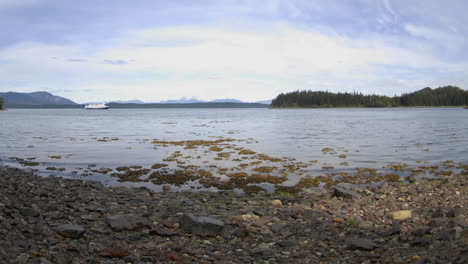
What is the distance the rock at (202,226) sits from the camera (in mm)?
11508

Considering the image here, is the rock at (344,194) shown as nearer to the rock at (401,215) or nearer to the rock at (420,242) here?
the rock at (401,215)

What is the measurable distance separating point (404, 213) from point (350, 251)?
410cm

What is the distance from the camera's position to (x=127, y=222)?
11.9 m

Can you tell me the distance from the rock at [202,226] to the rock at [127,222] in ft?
4.26

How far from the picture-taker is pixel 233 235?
38.0ft

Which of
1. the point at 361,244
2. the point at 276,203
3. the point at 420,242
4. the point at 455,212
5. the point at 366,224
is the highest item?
the point at 455,212

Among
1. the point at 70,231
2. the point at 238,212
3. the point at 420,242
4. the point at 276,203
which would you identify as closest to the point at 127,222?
the point at 70,231

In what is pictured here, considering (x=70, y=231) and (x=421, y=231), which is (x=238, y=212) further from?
(x=421, y=231)

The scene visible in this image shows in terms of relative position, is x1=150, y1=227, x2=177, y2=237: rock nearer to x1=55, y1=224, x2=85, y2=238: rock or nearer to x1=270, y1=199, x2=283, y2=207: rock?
x1=55, y1=224, x2=85, y2=238: rock

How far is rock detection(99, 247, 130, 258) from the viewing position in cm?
923

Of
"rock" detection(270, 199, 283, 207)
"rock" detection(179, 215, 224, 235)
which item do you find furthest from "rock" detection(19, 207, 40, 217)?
"rock" detection(270, 199, 283, 207)

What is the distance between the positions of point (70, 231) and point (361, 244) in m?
8.23

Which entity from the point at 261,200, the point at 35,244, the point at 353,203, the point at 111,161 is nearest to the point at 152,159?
the point at 111,161

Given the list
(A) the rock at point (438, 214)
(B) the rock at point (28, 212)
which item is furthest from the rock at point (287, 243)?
(B) the rock at point (28, 212)
